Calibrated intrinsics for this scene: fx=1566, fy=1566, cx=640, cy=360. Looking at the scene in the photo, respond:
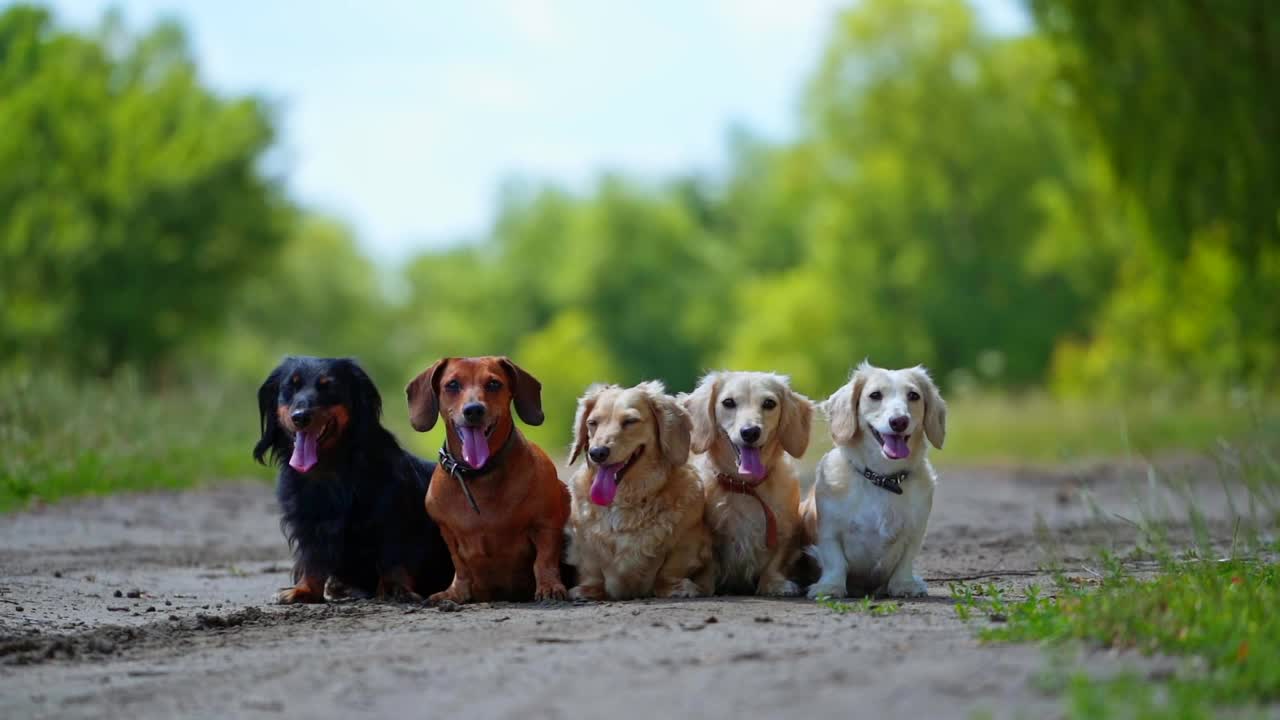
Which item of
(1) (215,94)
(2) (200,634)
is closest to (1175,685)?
A: (2) (200,634)

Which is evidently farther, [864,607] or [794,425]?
[794,425]

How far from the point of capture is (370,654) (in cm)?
607

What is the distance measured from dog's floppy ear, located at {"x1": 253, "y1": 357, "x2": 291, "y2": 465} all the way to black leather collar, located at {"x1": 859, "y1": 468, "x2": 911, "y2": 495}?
3000 millimetres

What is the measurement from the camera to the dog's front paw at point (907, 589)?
25.2 ft

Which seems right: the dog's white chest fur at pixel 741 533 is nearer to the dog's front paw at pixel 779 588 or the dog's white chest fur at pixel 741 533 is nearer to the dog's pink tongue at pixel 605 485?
the dog's front paw at pixel 779 588

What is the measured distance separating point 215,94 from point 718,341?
29.1m

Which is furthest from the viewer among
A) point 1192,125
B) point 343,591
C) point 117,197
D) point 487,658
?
point 117,197

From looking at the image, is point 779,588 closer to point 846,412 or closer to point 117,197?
point 846,412

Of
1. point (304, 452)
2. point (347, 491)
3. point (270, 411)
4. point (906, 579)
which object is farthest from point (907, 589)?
point (270, 411)

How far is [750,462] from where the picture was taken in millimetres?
7793

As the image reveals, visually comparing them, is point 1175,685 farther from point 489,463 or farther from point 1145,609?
point 489,463

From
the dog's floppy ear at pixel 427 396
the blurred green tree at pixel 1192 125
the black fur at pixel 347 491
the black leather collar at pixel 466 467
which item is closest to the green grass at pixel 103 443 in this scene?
the black fur at pixel 347 491

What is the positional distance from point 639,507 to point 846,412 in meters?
→ 1.13

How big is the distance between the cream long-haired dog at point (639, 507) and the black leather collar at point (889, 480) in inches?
33.4
